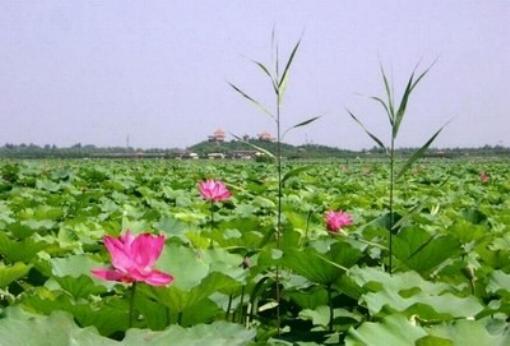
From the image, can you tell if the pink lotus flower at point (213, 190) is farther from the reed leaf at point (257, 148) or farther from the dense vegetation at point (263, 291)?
the reed leaf at point (257, 148)

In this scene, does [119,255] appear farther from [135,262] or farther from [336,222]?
[336,222]

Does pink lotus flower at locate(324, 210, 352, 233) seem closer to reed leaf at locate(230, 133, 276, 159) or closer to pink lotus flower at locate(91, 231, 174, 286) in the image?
reed leaf at locate(230, 133, 276, 159)

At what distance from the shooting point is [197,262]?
149 cm

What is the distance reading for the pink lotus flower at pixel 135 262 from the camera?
1.13m

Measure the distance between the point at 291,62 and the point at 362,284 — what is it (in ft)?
2.23

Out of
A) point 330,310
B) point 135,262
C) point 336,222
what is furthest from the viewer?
point 336,222

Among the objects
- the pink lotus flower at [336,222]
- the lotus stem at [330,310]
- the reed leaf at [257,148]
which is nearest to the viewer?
the lotus stem at [330,310]

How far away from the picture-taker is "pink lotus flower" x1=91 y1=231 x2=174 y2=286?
3.71ft

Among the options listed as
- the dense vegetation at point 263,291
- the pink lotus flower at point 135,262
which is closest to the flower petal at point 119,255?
the pink lotus flower at point 135,262

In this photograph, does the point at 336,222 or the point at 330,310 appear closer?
the point at 330,310

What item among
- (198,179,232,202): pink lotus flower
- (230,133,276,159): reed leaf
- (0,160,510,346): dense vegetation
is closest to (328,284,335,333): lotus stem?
(0,160,510,346): dense vegetation

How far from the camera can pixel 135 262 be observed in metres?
1.14

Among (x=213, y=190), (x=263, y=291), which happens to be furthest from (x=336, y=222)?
(x=213, y=190)

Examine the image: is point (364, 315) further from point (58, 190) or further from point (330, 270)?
point (58, 190)
